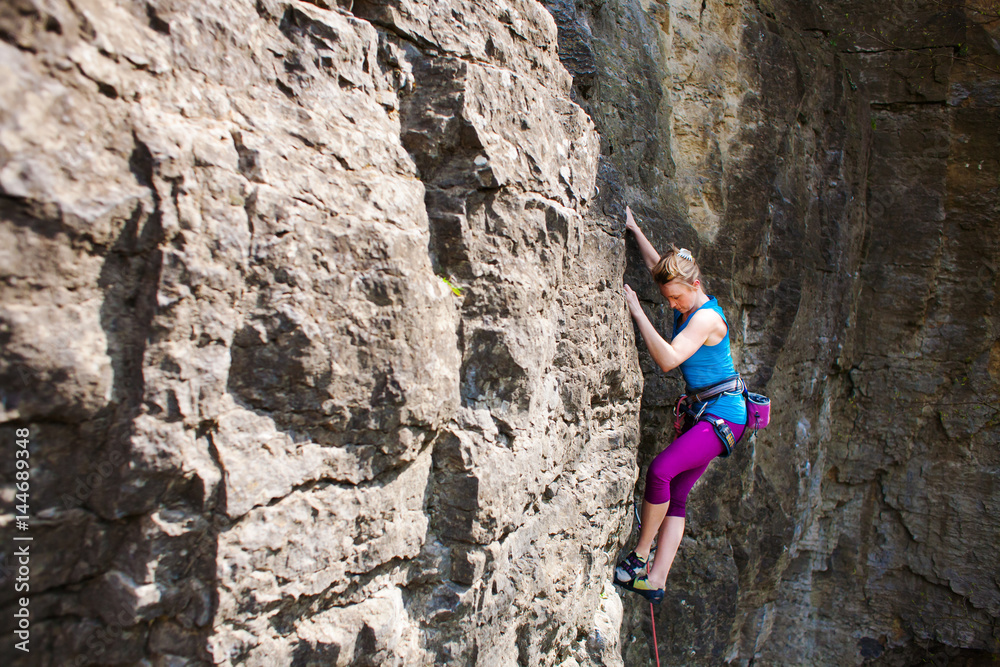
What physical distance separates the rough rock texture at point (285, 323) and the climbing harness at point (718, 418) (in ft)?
3.40

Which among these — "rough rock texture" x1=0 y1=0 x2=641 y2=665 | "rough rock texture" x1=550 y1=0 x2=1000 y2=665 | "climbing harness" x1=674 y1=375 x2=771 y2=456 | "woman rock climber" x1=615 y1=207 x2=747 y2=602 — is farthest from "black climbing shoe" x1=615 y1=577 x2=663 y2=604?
"climbing harness" x1=674 y1=375 x2=771 y2=456

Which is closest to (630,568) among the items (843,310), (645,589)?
(645,589)

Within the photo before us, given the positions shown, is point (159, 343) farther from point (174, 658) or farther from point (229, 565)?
point (174, 658)

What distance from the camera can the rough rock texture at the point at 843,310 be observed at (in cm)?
462

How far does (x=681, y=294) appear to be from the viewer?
12.2 feet

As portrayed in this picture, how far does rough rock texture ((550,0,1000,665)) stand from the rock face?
0.05 metres

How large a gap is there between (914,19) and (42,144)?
682cm

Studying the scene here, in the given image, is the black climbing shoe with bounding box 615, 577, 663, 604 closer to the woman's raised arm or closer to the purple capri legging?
the purple capri legging

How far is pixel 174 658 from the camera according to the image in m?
1.90

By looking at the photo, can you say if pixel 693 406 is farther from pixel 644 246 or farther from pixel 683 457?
pixel 644 246

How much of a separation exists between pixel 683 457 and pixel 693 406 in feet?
1.14

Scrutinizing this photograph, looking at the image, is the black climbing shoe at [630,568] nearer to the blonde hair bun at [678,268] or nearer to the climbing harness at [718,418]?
the climbing harness at [718,418]
